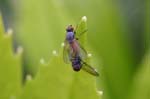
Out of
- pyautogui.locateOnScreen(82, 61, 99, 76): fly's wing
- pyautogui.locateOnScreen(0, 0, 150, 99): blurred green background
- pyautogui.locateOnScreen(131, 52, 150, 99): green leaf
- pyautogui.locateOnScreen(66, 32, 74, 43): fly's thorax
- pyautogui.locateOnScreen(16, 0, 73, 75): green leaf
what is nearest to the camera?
pyautogui.locateOnScreen(82, 61, 99, 76): fly's wing

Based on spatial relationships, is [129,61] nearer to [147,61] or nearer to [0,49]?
[147,61]

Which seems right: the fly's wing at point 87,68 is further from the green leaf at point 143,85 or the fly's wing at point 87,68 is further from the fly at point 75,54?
the green leaf at point 143,85

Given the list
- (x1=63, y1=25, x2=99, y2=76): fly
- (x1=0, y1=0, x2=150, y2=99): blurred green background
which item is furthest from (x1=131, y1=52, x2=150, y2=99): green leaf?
(x1=63, y1=25, x2=99, y2=76): fly

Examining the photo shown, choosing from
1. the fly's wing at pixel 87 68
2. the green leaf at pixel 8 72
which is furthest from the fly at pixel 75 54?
the green leaf at pixel 8 72

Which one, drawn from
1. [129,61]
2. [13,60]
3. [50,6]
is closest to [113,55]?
[129,61]

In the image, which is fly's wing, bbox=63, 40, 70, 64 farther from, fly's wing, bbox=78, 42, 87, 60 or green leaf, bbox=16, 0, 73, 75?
green leaf, bbox=16, 0, 73, 75

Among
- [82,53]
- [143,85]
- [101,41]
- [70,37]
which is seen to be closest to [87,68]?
[82,53]

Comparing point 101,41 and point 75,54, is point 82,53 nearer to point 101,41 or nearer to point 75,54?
point 75,54
